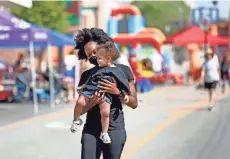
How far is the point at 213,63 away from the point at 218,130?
4214 mm

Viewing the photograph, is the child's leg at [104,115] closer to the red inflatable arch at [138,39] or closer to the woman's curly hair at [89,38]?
the woman's curly hair at [89,38]

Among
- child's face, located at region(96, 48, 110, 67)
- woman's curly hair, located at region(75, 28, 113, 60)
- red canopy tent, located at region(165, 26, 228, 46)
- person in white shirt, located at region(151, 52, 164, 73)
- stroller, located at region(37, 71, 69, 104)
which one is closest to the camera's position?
child's face, located at region(96, 48, 110, 67)

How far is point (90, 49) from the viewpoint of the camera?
5699mm

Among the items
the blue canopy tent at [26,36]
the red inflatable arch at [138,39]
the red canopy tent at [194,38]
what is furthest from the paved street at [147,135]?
the red inflatable arch at [138,39]

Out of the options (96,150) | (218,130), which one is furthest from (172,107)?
(96,150)

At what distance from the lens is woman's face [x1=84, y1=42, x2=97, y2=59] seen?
223 inches

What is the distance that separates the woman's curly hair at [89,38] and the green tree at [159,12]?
403ft

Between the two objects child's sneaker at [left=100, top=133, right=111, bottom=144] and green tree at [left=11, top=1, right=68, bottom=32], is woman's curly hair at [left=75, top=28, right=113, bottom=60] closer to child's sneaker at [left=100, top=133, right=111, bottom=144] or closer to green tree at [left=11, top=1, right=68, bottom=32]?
child's sneaker at [left=100, top=133, right=111, bottom=144]

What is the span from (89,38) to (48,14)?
1751 inches

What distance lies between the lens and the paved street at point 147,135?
Result: 10413mm

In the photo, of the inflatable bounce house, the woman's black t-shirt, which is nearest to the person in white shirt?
the inflatable bounce house

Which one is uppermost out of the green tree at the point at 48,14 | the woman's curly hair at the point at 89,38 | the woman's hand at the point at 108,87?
the green tree at the point at 48,14

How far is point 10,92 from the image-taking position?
2214 cm

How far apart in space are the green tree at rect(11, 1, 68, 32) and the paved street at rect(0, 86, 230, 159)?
3062cm
